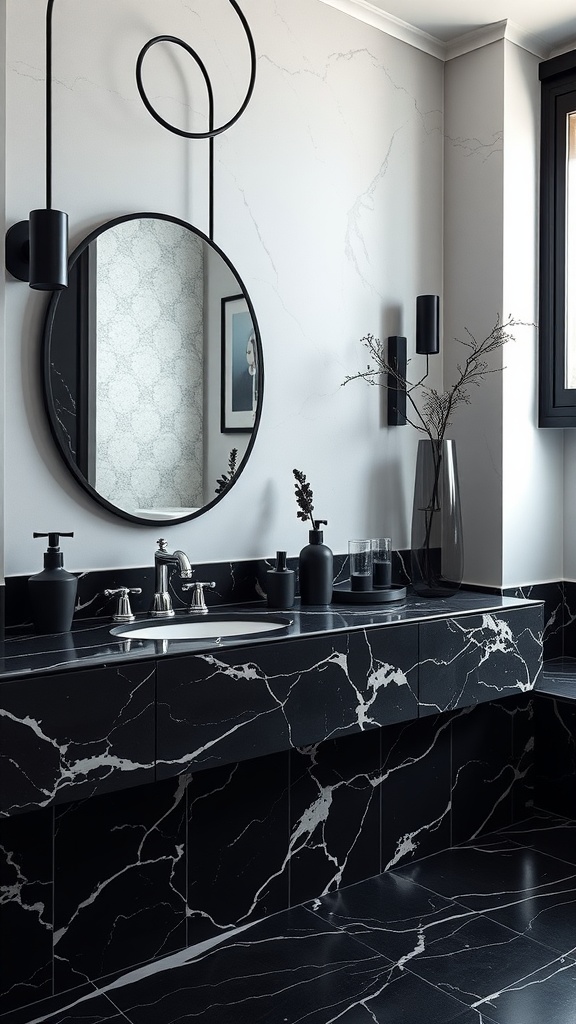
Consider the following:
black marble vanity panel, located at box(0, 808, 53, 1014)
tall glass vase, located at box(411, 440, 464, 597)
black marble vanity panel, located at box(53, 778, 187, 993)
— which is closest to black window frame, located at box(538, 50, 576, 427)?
tall glass vase, located at box(411, 440, 464, 597)

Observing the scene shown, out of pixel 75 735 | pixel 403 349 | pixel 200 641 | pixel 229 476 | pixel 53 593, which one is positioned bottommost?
pixel 75 735

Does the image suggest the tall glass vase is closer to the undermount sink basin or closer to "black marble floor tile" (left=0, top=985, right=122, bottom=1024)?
the undermount sink basin

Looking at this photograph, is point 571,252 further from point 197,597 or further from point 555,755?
point 197,597

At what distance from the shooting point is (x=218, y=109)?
2461 millimetres

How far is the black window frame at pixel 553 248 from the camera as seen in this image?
3066mm

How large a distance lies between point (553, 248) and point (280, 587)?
5.33 feet

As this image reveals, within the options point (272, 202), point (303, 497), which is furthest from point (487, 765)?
point (272, 202)

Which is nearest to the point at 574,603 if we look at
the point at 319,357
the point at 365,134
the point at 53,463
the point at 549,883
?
the point at 549,883

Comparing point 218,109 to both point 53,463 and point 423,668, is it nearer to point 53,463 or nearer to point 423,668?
point 53,463

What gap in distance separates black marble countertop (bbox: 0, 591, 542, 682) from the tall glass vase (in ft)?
0.29

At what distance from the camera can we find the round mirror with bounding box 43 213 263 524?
2.17m

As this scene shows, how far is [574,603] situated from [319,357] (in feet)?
4.47

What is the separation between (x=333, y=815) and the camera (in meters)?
2.49

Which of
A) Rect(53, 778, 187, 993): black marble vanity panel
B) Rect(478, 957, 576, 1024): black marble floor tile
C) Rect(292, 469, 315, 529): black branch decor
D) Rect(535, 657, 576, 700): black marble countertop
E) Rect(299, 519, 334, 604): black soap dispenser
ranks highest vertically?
Rect(292, 469, 315, 529): black branch decor
